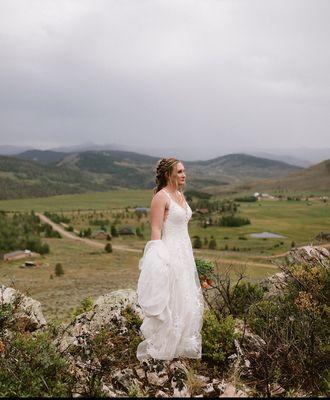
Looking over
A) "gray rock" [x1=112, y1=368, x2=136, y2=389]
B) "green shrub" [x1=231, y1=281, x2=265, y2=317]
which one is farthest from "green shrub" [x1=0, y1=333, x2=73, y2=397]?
"green shrub" [x1=231, y1=281, x2=265, y2=317]

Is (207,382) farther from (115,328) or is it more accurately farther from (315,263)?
(315,263)

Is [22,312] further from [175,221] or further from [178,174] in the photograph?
[178,174]

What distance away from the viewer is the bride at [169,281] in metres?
7.12

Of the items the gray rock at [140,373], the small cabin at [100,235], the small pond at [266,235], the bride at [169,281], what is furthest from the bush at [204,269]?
the small cabin at [100,235]

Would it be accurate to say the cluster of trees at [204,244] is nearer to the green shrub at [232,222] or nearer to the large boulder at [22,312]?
the green shrub at [232,222]

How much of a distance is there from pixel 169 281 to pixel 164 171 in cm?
190

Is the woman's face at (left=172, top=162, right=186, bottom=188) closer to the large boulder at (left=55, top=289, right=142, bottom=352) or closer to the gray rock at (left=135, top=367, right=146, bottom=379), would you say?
the gray rock at (left=135, top=367, right=146, bottom=379)

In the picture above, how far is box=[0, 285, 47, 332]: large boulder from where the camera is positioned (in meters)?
9.19

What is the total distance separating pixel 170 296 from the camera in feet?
24.1

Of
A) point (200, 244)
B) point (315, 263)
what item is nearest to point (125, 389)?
point (315, 263)

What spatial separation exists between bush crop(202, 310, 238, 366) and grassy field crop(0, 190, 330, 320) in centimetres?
442

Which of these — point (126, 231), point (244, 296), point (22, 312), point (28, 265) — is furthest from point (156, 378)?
point (126, 231)

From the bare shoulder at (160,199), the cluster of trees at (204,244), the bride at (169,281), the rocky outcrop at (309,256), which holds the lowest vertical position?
the cluster of trees at (204,244)

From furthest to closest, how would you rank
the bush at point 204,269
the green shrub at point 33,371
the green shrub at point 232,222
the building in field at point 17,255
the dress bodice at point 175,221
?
1. the green shrub at point 232,222
2. the building in field at point 17,255
3. the bush at point 204,269
4. the dress bodice at point 175,221
5. the green shrub at point 33,371
